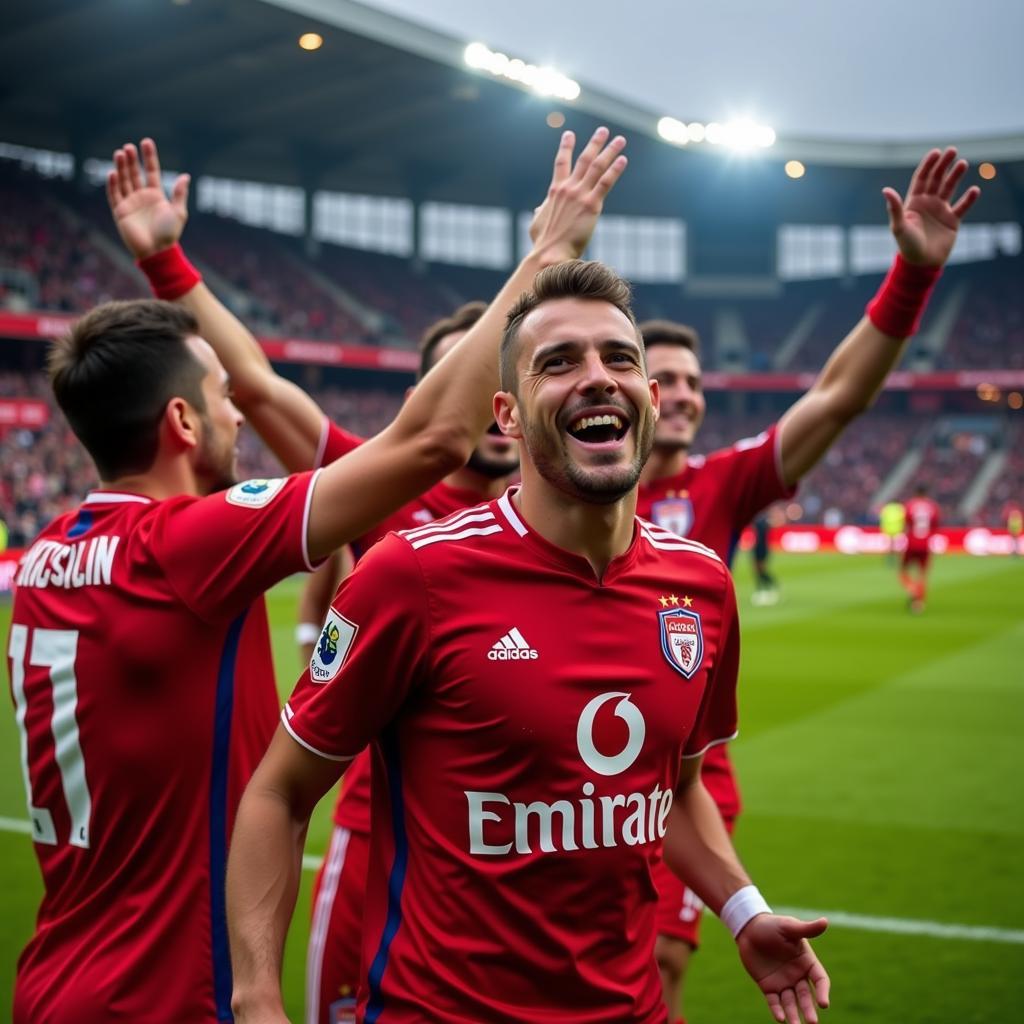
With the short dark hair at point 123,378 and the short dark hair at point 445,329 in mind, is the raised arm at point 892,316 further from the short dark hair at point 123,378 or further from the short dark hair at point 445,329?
the short dark hair at point 123,378

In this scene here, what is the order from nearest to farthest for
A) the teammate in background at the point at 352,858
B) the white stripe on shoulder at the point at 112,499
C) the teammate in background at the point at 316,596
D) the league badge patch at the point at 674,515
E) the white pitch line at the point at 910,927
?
the white stripe on shoulder at the point at 112,499
the teammate in background at the point at 352,858
the league badge patch at the point at 674,515
the teammate in background at the point at 316,596
the white pitch line at the point at 910,927

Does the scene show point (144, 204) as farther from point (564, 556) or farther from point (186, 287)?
point (564, 556)

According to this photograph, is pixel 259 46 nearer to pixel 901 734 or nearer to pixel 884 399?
pixel 901 734

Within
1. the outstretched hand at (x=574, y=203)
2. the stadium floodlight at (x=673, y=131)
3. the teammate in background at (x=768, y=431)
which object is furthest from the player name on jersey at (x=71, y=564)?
the stadium floodlight at (x=673, y=131)

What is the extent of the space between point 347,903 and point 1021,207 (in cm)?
5758

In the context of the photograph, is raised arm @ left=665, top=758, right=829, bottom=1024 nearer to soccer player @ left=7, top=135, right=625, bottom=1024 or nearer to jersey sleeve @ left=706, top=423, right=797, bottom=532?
soccer player @ left=7, top=135, right=625, bottom=1024

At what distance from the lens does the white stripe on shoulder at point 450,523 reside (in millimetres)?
2451

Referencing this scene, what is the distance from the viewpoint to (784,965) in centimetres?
251

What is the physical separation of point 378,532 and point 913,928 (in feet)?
11.7

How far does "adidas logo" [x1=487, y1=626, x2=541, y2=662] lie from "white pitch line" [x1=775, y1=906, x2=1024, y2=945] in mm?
3737

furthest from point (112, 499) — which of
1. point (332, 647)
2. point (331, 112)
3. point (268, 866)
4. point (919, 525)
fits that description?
point (331, 112)

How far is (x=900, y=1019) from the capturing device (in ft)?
15.5

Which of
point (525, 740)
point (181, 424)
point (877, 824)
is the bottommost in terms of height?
point (877, 824)

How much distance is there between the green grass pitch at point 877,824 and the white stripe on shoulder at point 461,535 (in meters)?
3.19
